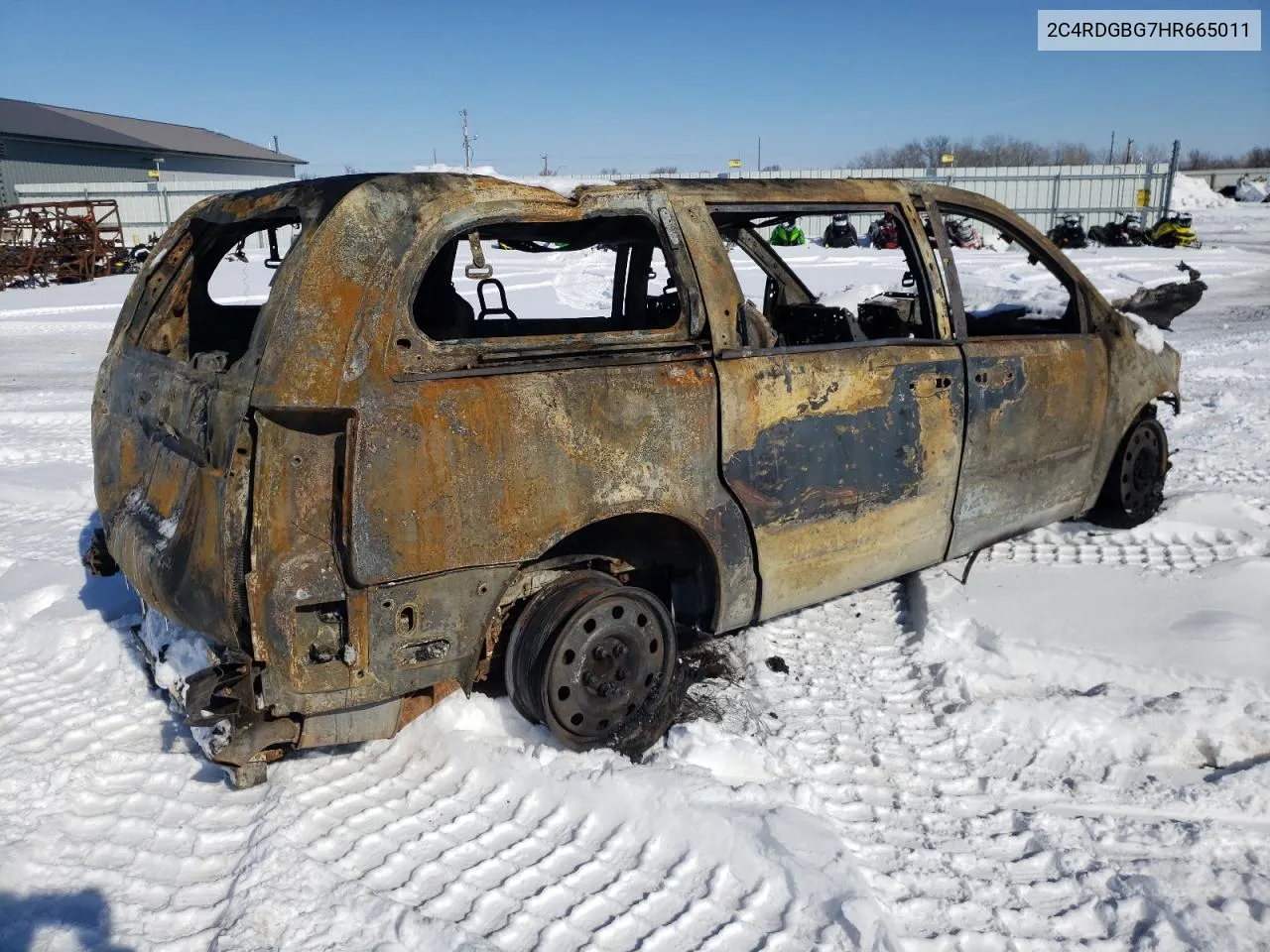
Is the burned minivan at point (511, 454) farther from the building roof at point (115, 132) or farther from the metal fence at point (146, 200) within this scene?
the building roof at point (115, 132)

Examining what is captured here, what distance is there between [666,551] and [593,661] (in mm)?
524

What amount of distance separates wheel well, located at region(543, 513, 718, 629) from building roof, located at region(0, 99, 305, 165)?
1656 inches

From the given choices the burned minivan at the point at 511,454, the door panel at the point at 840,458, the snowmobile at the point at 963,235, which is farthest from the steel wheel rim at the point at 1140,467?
the snowmobile at the point at 963,235

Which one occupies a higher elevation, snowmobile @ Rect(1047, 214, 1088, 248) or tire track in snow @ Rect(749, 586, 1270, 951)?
snowmobile @ Rect(1047, 214, 1088, 248)

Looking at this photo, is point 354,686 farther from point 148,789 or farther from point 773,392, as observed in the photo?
point 773,392

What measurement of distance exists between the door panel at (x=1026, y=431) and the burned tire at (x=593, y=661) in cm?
153

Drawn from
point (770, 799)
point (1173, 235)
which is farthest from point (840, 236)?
point (770, 799)

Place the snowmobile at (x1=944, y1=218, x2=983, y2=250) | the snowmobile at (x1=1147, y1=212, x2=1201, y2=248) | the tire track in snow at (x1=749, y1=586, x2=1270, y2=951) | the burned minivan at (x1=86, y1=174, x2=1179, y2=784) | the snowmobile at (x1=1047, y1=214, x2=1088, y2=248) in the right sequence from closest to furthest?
the tire track in snow at (x1=749, y1=586, x2=1270, y2=951) → the burned minivan at (x1=86, y1=174, x2=1179, y2=784) → the snowmobile at (x1=944, y1=218, x2=983, y2=250) → the snowmobile at (x1=1147, y1=212, x2=1201, y2=248) → the snowmobile at (x1=1047, y1=214, x2=1088, y2=248)

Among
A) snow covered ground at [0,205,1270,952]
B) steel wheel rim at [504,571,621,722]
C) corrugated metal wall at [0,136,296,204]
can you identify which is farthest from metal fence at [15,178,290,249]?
steel wheel rim at [504,571,621,722]

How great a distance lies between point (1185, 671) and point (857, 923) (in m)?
1.95

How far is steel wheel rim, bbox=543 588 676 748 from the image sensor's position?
123 inches

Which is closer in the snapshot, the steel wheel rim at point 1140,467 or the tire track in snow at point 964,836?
the tire track in snow at point 964,836

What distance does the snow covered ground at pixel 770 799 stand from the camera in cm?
249

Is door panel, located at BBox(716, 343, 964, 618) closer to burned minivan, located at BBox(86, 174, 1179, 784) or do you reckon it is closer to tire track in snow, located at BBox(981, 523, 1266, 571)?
burned minivan, located at BBox(86, 174, 1179, 784)
